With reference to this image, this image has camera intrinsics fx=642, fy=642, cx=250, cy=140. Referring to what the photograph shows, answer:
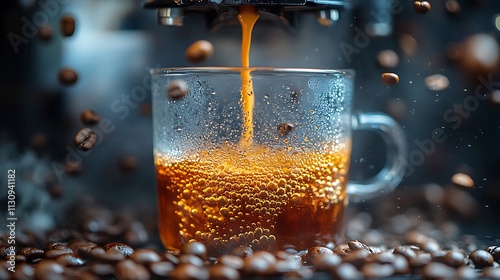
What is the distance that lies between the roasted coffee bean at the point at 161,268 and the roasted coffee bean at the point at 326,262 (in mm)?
171

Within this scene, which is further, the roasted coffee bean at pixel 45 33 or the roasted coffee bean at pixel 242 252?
the roasted coffee bean at pixel 45 33

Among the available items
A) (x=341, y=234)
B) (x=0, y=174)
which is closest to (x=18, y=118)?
(x=0, y=174)

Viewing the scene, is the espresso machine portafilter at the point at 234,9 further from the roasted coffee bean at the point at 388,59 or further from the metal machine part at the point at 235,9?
the roasted coffee bean at the point at 388,59

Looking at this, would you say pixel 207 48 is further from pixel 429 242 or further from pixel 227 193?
pixel 429 242

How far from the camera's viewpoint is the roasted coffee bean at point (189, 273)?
69cm

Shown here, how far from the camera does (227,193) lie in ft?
2.72

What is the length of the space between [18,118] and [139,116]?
7.8 inches

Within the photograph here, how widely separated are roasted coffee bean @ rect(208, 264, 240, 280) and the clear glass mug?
0.13 metres

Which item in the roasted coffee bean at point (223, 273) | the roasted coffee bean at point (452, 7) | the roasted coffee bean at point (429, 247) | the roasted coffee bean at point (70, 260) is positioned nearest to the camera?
the roasted coffee bean at point (223, 273)

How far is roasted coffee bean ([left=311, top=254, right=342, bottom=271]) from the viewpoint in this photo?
0.74m

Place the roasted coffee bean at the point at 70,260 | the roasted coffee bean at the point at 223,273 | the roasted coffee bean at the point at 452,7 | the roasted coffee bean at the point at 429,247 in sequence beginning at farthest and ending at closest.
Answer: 1. the roasted coffee bean at the point at 452,7
2. the roasted coffee bean at the point at 429,247
3. the roasted coffee bean at the point at 70,260
4. the roasted coffee bean at the point at 223,273

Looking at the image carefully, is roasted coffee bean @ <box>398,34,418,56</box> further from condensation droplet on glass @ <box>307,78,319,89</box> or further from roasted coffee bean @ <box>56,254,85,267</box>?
roasted coffee bean @ <box>56,254,85,267</box>

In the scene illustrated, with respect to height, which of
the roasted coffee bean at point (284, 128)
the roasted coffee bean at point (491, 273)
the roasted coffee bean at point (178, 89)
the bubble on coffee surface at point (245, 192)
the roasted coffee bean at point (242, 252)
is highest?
the roasted coffee bean at point (178, 89)

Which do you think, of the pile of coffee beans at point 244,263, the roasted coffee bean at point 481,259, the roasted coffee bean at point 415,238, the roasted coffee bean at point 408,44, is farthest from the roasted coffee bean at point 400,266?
the roasted coffee bean at point 408,44
